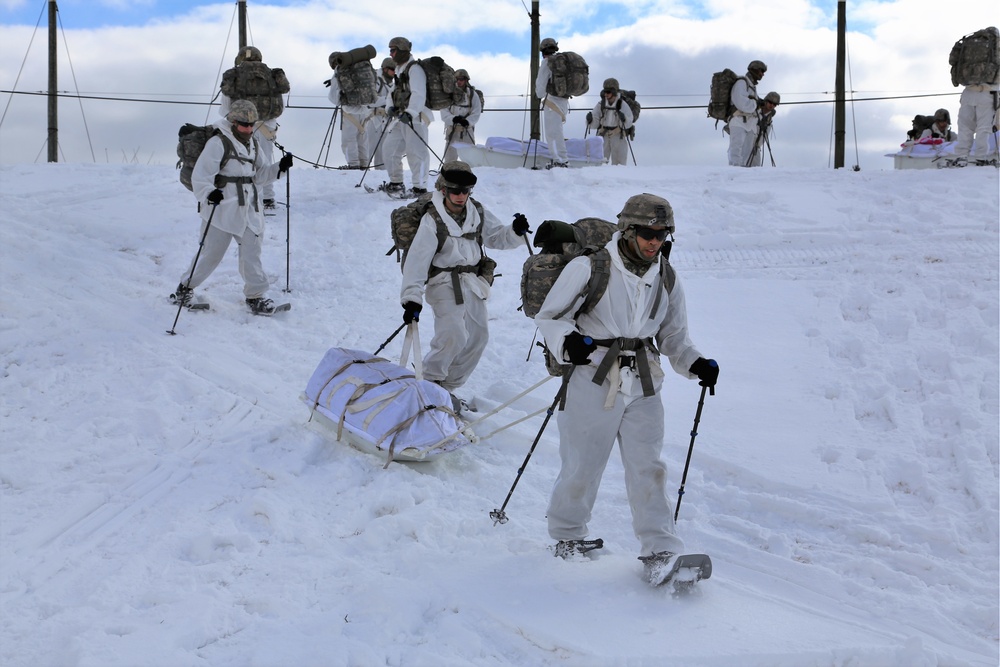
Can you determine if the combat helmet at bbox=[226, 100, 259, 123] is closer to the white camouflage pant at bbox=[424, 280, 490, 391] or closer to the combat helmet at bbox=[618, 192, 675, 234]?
the white camouflage pant at bbox=[424, 280, 490, 391]

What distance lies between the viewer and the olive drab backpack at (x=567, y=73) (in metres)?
15.4

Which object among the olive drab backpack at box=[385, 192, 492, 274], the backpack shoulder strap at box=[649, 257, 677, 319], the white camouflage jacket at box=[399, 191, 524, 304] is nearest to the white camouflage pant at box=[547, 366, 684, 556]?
the backpack shoulder strap at box=[649, 257, 677, 319]

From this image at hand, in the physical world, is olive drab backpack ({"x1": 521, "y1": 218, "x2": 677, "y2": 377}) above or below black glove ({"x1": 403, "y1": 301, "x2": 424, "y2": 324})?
above

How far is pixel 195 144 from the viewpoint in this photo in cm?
896

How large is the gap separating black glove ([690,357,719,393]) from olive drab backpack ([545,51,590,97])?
1144cm

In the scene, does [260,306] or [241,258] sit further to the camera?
[260,306]

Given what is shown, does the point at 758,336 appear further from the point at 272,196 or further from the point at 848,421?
the point at 272,196

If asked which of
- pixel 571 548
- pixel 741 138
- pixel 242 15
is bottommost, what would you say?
pixel 571 548

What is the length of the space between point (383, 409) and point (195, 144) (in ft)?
13.8

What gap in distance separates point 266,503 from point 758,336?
524 cm

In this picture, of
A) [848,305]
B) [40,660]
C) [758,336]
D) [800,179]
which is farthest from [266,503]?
[800,179]

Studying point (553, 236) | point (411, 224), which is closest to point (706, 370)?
point (553, 236)

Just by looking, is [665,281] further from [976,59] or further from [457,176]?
[976,59]

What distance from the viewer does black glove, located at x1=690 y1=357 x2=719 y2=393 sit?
4582 millimetres
